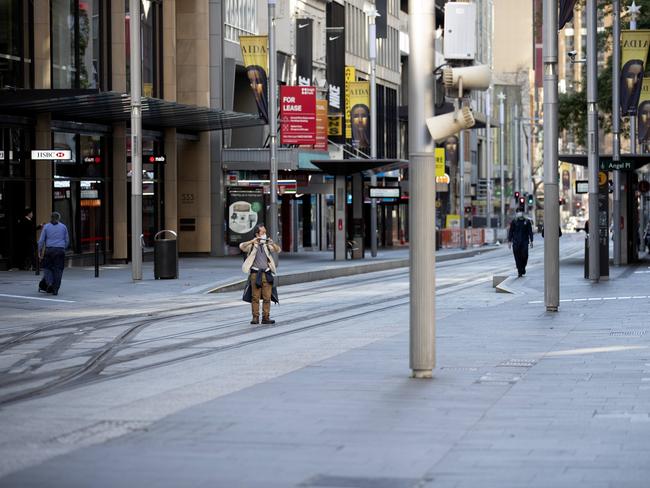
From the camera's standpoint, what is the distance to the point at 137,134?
1417 inches

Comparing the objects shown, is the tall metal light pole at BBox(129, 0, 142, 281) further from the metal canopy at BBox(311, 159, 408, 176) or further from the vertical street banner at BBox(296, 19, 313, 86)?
the vertical street banner at BBox(296, 19, 313, 86)

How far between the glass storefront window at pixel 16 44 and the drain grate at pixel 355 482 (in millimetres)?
32095

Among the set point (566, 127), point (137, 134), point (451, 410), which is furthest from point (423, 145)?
point (566, 127)

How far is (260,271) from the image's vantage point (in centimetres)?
2386

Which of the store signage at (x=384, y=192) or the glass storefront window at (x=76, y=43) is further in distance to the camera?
the store signage at (x=384, y=192)

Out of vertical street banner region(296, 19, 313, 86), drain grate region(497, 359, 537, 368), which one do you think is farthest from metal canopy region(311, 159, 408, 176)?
drain grate region(497, 359, 537, 368)

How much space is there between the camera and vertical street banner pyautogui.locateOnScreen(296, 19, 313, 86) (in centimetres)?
6569

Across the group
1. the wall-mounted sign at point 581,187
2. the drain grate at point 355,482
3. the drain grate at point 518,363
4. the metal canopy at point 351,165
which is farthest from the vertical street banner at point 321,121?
the drain grate at point 355,482

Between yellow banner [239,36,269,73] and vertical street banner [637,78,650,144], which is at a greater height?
yellow banner [239,36,269,73]

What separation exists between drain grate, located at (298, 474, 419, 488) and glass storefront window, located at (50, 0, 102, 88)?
114ft

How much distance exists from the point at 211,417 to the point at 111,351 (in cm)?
731

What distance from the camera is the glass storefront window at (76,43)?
42812mm

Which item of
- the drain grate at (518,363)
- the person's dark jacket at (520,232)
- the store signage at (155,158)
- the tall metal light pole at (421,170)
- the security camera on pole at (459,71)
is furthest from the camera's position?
the store signage at (155,158)

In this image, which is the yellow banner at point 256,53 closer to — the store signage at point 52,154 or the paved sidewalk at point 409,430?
the store signage at point 52,154
